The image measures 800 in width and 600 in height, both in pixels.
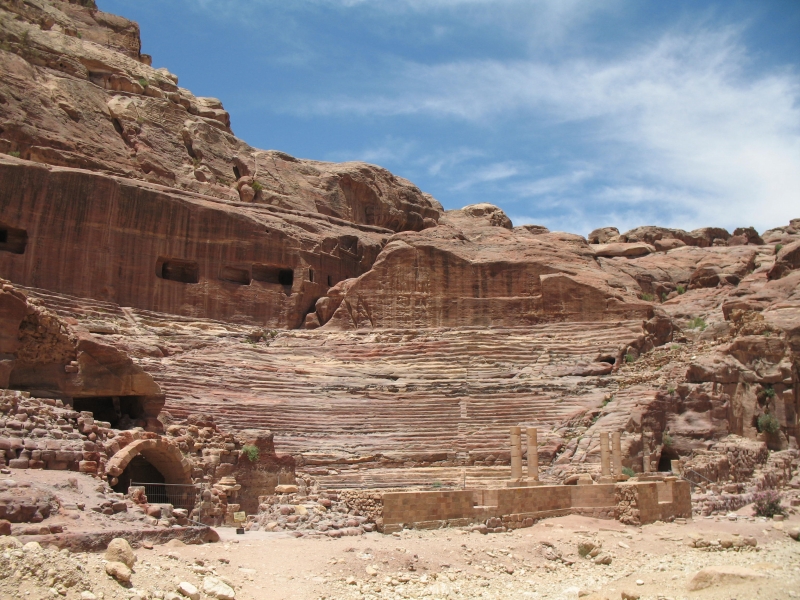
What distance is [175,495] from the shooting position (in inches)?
653

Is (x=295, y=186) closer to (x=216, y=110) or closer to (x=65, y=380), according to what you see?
(x=216, y=110)

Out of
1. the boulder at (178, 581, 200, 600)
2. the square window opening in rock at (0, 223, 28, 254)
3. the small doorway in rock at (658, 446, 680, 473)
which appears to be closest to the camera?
the boulder at (178, 581, 200, 600)

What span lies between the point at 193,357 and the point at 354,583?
16221 millimetres

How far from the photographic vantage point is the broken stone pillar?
781 inches

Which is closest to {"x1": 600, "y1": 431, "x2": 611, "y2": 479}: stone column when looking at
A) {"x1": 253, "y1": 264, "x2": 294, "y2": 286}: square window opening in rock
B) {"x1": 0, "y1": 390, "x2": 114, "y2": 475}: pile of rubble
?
{"x1": 0, "y1": 390, "x2": 114, "y2": 475}: pile of rubble

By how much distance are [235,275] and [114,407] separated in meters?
14.7

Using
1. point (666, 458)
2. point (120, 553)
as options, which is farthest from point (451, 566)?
point (666, 458)

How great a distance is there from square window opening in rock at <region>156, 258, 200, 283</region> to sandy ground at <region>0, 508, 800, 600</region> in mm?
18357

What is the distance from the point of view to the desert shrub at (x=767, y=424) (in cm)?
2492

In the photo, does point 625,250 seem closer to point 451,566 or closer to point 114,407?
point 114,407

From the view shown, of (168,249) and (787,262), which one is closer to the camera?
(168,249)

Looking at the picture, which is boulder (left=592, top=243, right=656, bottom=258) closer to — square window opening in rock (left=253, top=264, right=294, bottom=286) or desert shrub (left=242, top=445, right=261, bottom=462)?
square window opening in rock (left=253, top=264, right=294, bottom=286)

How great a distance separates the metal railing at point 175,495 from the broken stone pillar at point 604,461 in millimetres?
9750

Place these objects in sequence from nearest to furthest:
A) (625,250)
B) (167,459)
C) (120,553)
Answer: (120,553)
(167,459)
(625,250)
